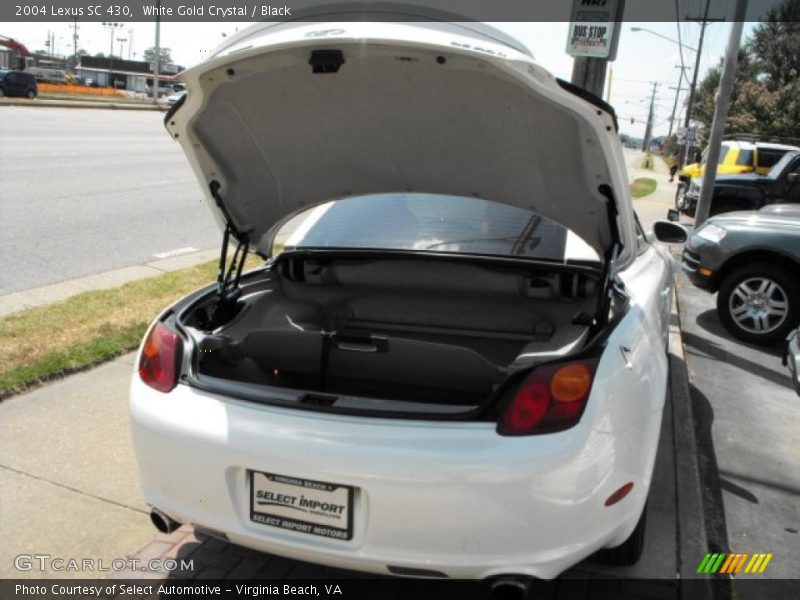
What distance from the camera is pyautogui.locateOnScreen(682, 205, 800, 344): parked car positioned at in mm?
6938

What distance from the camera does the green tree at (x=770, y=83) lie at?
37.4m

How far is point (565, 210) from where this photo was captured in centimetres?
322

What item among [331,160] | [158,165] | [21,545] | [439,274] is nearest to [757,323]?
[439,274]

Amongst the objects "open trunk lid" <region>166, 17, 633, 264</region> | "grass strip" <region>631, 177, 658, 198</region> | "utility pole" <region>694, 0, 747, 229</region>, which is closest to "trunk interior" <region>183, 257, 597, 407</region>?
"open trunk lid" <region>166, 17, 633, 264</region>

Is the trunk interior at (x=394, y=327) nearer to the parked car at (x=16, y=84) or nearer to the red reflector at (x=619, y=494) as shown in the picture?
the red reflector at (x=619, y=494)

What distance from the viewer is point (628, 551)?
3053 millimetres

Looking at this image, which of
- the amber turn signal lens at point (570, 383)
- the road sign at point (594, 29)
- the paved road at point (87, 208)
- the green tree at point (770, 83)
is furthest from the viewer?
the green tree at point (770, 83)

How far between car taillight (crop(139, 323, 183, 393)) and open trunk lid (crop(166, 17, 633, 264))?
783 millimetres

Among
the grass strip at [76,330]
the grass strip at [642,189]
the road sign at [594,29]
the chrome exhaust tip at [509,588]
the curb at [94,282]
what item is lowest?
the grass strip at [642,189]

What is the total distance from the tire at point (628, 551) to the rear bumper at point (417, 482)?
0.46 m

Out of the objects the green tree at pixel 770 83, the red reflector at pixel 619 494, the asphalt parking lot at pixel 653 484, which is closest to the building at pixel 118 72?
the green tree at pixel 770 83

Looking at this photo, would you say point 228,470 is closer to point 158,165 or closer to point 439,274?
point 439,274

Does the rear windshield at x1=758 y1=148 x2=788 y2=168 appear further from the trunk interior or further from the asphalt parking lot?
the trunk interior

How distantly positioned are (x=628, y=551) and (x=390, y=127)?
1.97m
